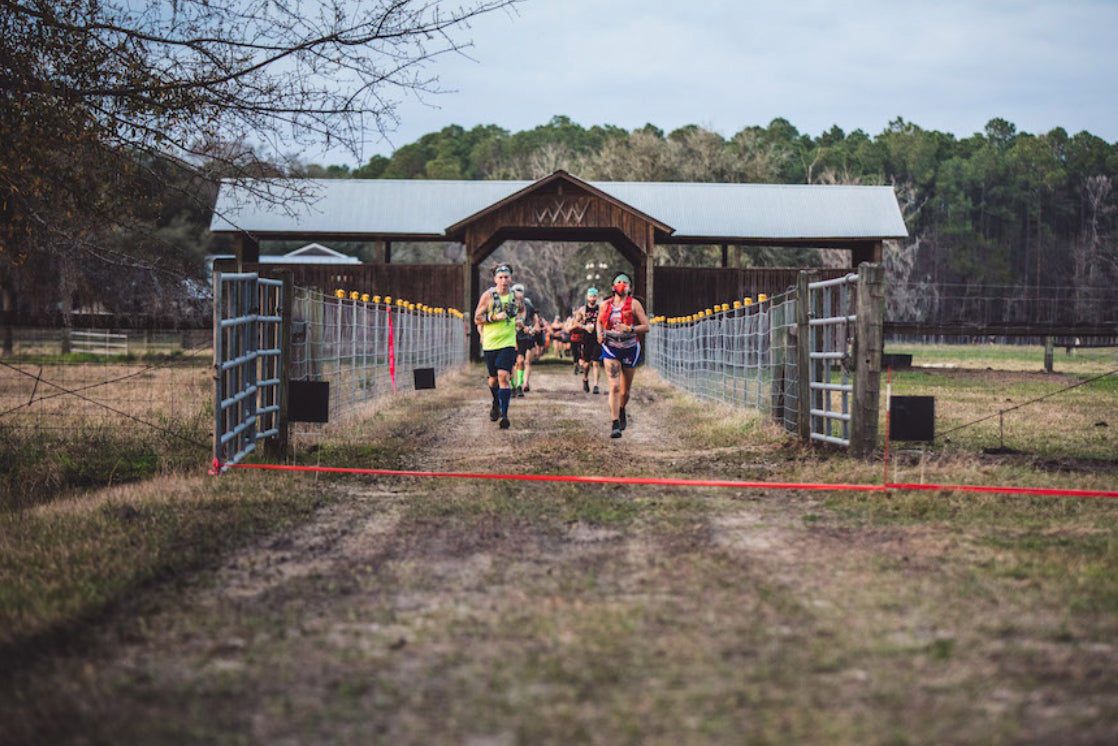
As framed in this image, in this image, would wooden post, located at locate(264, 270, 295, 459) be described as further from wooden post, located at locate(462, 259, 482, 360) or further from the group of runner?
wooden post, located at locate(462, 259, 482, 360)

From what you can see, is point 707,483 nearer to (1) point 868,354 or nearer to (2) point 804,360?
(1) point 868,354

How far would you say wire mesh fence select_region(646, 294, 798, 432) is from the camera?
13453 mm

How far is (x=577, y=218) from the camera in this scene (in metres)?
34.8

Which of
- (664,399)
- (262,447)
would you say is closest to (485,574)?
(262,447)

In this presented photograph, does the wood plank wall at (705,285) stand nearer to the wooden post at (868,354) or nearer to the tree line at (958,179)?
the wooden post at (868,354)

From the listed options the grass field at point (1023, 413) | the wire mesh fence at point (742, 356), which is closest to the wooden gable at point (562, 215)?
the wire mesh fence at point (742, 356)

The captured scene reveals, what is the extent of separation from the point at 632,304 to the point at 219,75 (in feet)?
18.6

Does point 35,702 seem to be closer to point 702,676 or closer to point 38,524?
point 702,676

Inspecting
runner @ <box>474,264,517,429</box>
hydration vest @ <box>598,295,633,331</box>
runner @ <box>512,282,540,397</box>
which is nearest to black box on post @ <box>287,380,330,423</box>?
runner @ <box>474,264,517,429</box>

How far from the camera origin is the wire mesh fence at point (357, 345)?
12.6 meters

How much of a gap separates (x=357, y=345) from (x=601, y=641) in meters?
13.4

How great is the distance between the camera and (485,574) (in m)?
5.92

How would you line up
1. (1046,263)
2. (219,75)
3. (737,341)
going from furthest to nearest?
(1046,263) < (737,341) < (219,75)

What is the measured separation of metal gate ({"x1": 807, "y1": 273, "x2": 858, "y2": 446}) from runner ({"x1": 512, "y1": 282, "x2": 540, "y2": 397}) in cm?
688
